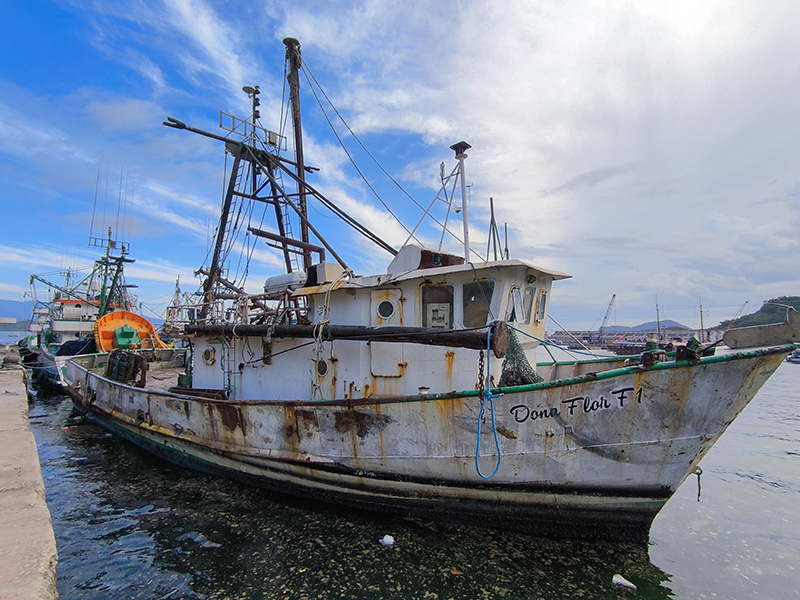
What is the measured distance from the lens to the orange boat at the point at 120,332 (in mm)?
20969

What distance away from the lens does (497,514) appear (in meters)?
5.38

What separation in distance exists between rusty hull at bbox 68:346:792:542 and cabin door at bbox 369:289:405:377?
33.8 inches

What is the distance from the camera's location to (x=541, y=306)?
7.02 metres

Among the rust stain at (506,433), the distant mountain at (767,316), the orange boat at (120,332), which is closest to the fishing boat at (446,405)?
the rust stain at (506,433)

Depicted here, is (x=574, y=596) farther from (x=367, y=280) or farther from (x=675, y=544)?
(x=367, y=280)

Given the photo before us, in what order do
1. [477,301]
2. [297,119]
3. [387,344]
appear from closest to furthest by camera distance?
1. [477,301]
2. [387,344]
3. [297,119]

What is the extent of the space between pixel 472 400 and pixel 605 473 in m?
1.80

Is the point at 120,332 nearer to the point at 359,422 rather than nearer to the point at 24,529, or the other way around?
the point at 359,422

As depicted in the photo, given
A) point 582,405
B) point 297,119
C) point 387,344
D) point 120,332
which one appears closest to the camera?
point 582,405

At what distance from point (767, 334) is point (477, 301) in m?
3.35

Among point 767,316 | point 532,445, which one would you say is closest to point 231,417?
point 532,445

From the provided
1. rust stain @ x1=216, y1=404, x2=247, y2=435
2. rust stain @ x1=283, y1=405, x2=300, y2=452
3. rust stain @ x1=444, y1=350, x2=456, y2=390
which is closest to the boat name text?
rust stain @ x1=444, y1=350, x2=456, y2=390

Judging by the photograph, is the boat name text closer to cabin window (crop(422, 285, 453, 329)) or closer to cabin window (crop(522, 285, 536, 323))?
cabin window (crop(422, 285, 453, 329))

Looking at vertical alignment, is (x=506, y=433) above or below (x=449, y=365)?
below
